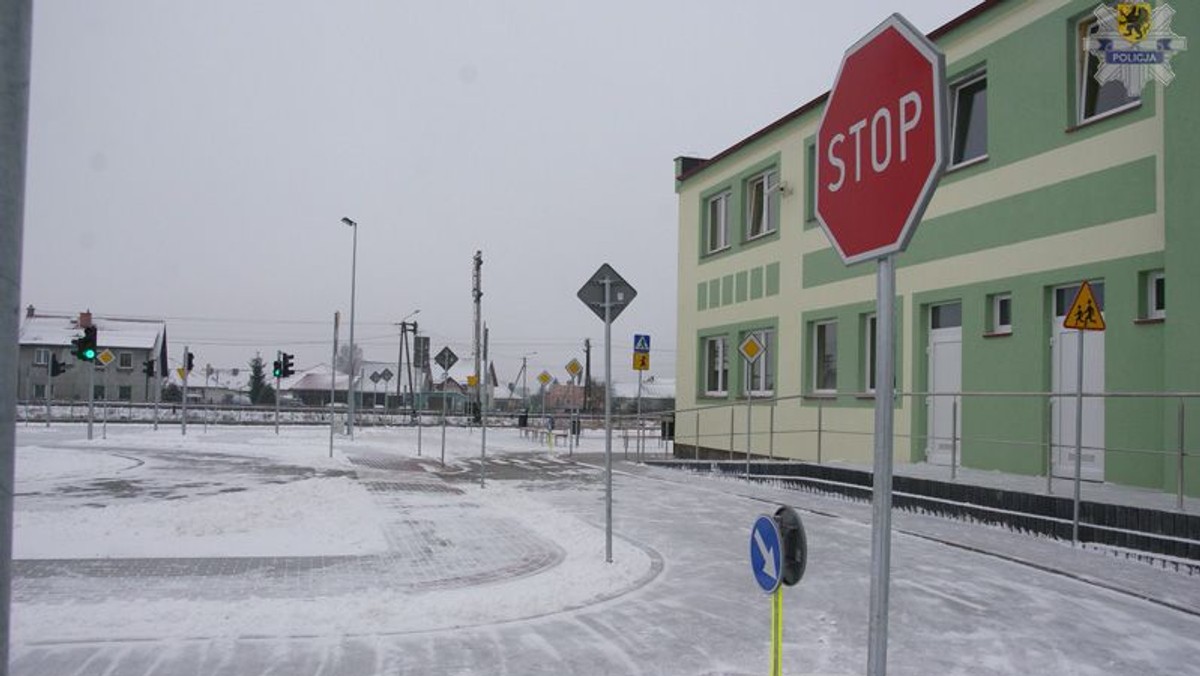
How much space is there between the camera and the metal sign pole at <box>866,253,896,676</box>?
8.43 feet

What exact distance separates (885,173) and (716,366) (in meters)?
23.7

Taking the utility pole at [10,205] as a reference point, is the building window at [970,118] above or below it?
above

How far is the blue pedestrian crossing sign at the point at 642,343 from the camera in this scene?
68.6 ft

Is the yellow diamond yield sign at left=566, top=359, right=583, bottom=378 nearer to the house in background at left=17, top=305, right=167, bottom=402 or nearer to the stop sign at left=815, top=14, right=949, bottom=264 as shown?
the stop sign at left=815, top=14, right=949, bottom=264

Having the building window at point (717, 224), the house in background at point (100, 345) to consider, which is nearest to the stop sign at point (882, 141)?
the building window at point (717, 224)

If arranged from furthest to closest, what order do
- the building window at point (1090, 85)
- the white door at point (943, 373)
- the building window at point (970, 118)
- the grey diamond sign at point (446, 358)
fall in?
1. the grey diamond sign at point (446, 358)
2. the white door at point (943, 373)
3. the building window at point (970, 118)
4. the building window at point (1090, 85)

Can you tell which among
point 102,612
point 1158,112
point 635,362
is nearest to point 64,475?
point 635,362

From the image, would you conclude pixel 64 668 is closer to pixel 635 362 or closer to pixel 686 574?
pixel 686 574

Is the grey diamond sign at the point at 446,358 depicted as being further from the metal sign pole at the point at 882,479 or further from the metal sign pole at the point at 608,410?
the metal sign pole at the point at 882,479

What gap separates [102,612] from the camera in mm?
7137

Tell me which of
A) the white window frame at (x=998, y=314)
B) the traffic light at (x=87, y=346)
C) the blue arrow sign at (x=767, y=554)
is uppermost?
the white window frame at (x=998, y=314)

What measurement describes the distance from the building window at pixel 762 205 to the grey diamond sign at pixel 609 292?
43.3 feet

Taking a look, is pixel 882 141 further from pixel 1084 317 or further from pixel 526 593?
pixel 1084 317

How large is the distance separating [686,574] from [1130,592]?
399cm
